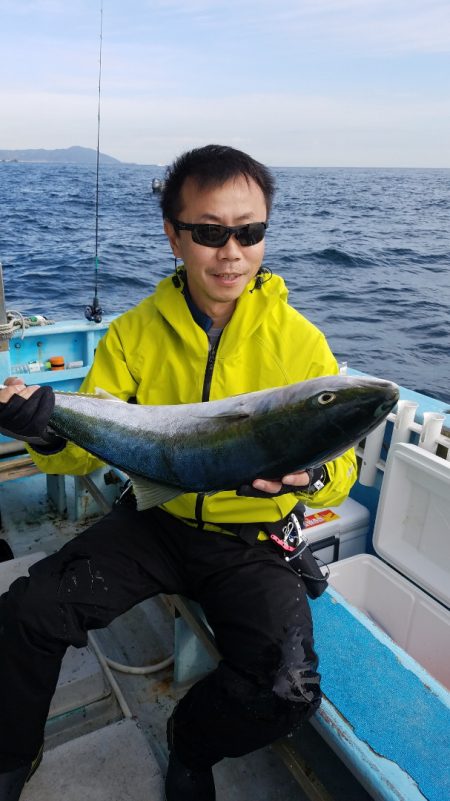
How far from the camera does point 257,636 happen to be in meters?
2.40

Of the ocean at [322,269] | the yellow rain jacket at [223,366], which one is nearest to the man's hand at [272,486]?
the yellow rain jacket at [223,366]

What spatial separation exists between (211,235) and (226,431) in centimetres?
107

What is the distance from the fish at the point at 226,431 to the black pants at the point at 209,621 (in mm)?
607

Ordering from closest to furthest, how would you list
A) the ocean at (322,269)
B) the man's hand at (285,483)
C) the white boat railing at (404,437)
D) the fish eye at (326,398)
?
the fish eye at (326,398) → the man's hand at (285,483) → the white boat railing at (404,437) → the ocean at (322,269)

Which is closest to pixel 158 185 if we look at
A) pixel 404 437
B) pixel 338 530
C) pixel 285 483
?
pixel 285 483

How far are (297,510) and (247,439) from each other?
1.26 meters

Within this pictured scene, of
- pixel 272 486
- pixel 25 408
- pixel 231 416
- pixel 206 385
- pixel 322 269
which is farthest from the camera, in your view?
pixel 322 269

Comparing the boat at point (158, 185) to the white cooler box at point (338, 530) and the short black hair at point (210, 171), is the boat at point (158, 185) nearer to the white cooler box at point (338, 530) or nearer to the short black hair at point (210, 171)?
the short black hair at point (210, 171)

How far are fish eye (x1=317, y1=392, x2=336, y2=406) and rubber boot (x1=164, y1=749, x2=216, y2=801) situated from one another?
189 centimetres

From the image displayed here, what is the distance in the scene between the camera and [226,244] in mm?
2578

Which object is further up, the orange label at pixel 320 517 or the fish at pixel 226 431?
the fish at pixel 226 431

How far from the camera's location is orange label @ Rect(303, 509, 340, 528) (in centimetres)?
406

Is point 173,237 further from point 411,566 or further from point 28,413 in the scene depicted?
point 411,566

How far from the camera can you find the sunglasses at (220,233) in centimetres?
257
